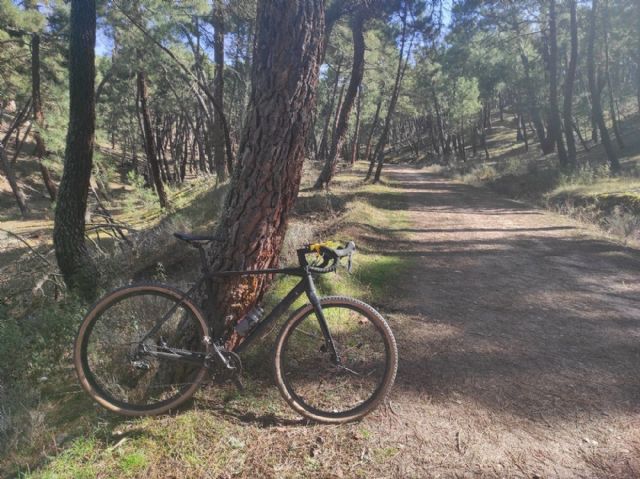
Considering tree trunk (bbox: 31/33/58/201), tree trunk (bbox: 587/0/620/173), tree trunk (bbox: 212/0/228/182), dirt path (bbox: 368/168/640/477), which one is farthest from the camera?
tree trunk (bbox: 587/0/620/173)

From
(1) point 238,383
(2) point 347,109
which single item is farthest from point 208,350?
(2) point 347,109

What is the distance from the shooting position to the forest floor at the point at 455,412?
2.64m

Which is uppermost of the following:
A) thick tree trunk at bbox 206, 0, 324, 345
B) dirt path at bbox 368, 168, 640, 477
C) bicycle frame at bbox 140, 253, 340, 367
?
thick tree trunk at bbox 206, 0, 324, 345

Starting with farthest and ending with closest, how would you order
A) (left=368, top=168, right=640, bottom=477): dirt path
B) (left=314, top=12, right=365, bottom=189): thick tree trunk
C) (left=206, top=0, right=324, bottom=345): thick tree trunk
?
1. (left=314, top=12, right=365, bottom=189): thick tree trunk
2. (left=206, top=0, right=324, bottom=345): thick tree trunk
3. (left=368, top=168, right=640, bottom=477): dirt path

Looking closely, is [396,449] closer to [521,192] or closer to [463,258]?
[463,258]

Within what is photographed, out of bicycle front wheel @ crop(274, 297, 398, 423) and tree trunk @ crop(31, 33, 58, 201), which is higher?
tree trunk @ crop(31, 33, 58, 201)

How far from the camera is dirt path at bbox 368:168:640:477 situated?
2.74m

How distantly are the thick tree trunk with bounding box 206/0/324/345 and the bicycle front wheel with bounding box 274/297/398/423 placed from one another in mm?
519

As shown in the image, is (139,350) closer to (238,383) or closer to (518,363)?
(238,383)

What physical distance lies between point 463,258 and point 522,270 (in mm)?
1013

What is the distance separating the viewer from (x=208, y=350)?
3.04 m

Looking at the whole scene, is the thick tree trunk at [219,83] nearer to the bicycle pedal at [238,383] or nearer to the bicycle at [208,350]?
the bicycle at [208,350]

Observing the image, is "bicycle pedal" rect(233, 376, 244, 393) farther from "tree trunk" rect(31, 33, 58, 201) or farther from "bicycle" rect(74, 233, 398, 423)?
"tree trunk" rect(31, 33, 58, 201)

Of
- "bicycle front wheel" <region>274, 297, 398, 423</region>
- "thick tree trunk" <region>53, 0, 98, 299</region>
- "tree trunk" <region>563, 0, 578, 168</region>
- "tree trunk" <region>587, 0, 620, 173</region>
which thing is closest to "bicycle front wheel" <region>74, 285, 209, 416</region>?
"bicycle front wheel" <region>274, 297, 398, 423</region>
